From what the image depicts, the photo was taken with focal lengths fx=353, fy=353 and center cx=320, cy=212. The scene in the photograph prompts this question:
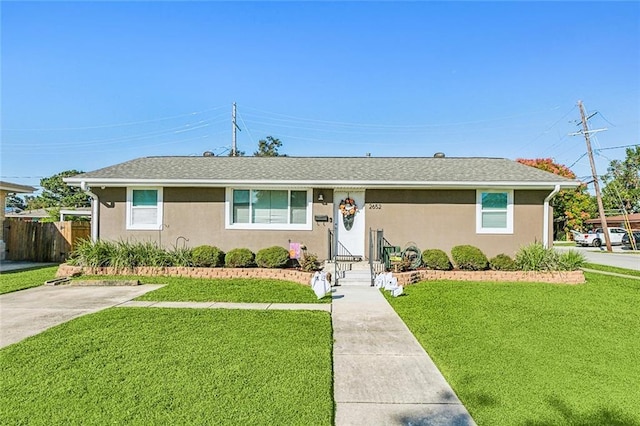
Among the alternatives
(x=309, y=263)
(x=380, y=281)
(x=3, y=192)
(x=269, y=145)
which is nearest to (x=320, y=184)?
(x=309, y=263)

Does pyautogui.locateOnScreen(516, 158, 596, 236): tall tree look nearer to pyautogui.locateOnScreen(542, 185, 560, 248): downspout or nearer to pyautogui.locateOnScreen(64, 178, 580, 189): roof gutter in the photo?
pyautogui.locateOnScreen(542, 185, 560, 248): downspout

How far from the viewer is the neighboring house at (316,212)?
10.7 metres

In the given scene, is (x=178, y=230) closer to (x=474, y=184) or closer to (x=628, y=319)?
(x=474, y=184)

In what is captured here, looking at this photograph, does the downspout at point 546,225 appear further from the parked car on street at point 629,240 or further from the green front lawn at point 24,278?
the parked car on street at point 629,240

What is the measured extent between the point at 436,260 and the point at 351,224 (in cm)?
270

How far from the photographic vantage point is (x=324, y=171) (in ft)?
37.9

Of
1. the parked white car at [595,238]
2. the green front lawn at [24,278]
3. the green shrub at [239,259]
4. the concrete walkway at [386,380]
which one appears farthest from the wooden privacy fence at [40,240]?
the parked white car at [595,238]

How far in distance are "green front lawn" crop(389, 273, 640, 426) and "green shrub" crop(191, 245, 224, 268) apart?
5228 millimetres

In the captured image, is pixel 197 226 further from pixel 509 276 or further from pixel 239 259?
pixel 509 276

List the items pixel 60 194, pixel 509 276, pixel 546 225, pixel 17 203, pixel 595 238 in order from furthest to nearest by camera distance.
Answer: pixel 17 203
pixel 60 194
pixel 595 238
pixel 546 225
pixel 509 276

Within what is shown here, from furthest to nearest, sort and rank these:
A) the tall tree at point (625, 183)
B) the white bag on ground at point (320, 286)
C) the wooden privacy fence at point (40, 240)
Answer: the tall tree at point (625, 183)
the wooden privacy fence at point (40, 240)
the white bag on ground at point (320, 286)

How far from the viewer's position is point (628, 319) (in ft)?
19.4

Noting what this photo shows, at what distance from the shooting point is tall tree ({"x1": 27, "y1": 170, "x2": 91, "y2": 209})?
41594 mm

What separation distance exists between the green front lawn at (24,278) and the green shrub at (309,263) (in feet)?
21.2
